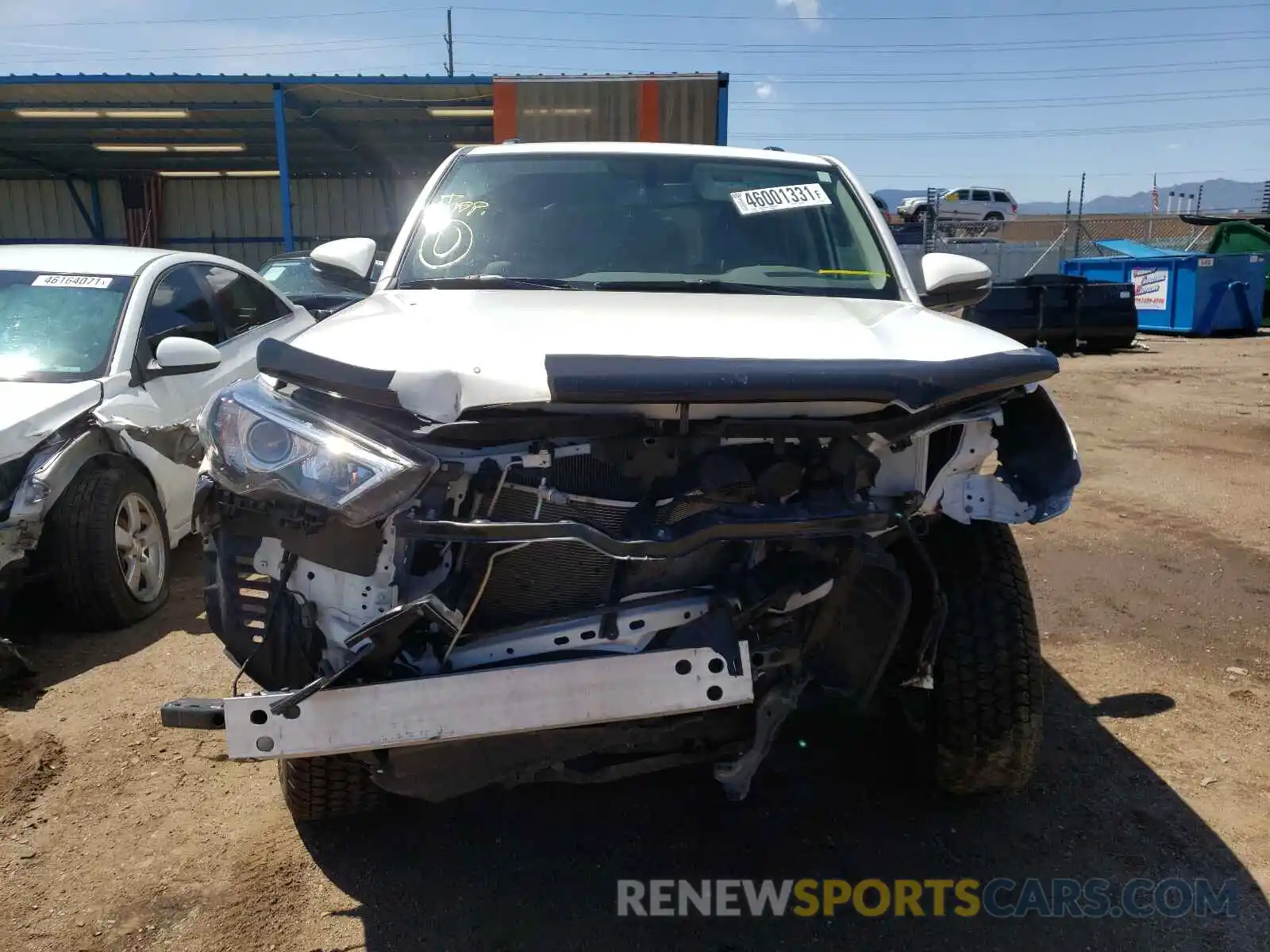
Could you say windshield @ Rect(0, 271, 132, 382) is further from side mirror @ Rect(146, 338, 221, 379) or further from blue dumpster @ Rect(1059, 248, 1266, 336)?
blue dumpster @ Rect(1059, 248, 1266, 336)

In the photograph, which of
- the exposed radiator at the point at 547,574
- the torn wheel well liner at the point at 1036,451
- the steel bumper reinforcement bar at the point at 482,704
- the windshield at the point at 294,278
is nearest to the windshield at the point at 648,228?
the torn wheel well liner at the point at 1036,451

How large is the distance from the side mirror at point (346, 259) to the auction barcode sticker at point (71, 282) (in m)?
1.77

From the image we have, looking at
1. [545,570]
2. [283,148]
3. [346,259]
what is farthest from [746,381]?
[283,148]

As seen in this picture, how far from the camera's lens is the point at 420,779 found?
212cm

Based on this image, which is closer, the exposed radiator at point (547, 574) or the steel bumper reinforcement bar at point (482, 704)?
the steel bumper reinforcement bar at point (482, 704)

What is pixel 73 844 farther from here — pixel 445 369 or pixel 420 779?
pixel 445 369

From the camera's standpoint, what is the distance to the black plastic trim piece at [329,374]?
1.94m

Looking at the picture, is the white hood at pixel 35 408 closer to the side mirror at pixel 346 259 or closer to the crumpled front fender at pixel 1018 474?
the side mirror at pixel 346 259

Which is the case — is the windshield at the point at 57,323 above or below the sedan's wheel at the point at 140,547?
above

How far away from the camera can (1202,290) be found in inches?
664

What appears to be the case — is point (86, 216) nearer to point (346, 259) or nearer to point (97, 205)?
point (97, 205)

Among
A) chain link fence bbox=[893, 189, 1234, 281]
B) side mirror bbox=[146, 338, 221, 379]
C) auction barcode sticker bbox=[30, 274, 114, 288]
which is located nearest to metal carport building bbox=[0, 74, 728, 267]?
chain link fence bbox=[893, 189, 1234, 281]

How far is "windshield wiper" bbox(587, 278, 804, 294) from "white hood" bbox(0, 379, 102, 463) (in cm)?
240

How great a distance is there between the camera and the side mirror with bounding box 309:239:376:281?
3.38m
